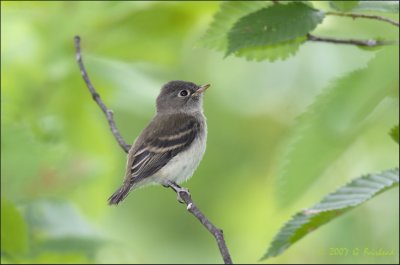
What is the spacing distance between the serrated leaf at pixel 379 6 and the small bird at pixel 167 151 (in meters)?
2.31

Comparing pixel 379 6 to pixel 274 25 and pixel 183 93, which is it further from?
pixel 183 93

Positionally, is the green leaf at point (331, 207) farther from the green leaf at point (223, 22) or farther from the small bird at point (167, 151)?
the small bird at point (167, 151)

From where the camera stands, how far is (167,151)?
5.67 metres

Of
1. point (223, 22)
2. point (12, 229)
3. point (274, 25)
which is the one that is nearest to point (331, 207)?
point (274, 25)

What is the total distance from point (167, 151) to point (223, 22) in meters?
→ 2.17

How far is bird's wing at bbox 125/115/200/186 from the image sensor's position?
533 cm

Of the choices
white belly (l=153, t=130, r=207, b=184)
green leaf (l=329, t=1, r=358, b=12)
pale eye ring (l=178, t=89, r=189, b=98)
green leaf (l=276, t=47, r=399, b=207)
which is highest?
pale eye ring (l=178, t=89, r=189, b=98)

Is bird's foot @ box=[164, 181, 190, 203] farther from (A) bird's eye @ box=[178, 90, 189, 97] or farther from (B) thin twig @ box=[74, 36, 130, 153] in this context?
(A) bird's eye @ box=[178, 90, 189, 97]

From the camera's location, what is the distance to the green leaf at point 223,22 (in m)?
3.55

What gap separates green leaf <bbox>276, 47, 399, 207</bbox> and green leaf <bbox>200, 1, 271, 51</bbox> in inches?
25.5

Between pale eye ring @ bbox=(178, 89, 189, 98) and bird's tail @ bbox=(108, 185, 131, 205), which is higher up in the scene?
pale eye ring @ bbox=(178, 89, 189, 98)

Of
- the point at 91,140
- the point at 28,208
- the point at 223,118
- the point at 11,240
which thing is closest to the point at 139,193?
the point at 223,118

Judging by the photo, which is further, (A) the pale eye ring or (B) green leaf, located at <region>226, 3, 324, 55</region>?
(A) the pale eye ring

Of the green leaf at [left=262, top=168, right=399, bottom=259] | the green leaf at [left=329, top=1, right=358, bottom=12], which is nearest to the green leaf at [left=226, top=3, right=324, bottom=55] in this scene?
the green leaf at [left=329, top=1, right=358, bottom=12]
